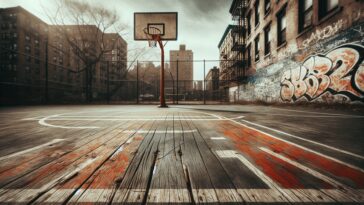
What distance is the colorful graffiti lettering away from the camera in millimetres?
5707

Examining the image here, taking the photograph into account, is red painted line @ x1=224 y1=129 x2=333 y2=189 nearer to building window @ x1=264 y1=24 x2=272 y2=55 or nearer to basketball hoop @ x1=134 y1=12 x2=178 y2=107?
basketball hoop @ x1=134 y1=12 x2=178 y2=107

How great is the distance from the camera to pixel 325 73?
6.97 m

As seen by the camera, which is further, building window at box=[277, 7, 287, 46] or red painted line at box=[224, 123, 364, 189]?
building window at box=[277, 7, 287, 46]

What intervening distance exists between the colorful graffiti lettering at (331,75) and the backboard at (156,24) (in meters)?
7.17

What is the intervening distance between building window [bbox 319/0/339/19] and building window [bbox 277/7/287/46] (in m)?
2.70

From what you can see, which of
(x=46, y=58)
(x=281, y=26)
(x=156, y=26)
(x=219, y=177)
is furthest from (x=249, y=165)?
(x=46, y=58)

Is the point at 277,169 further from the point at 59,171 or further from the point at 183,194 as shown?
the point at 59,171

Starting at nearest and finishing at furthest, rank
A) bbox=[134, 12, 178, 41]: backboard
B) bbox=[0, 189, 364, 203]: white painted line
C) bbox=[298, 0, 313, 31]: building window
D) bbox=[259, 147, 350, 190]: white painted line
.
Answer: bbox=[0, 189, 364, 203]: white painted line, bbox=[259, 147, 350, 190]: white painted line, bbox=[298, 0, 313, 31]: building window, bbox=[134, 12, 178, 41]: backboard

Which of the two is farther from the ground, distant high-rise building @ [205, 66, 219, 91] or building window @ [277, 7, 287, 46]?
building window @ [277, 7, 287, 46]

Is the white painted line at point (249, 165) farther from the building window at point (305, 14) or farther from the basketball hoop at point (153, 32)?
the basketball hoop at point (153, 32)

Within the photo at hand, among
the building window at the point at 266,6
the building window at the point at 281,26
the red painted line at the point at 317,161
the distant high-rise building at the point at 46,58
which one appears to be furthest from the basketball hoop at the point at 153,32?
the red painted line at the point at 317,161

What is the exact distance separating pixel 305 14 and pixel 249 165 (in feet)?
34.2

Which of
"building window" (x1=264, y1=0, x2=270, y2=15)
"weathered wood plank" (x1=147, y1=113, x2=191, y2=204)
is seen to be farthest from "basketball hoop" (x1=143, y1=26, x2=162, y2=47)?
"weathered wood plank" (x1=147, y1=113, x2=191, y2=204)

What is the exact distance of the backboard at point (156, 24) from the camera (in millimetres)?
10172
